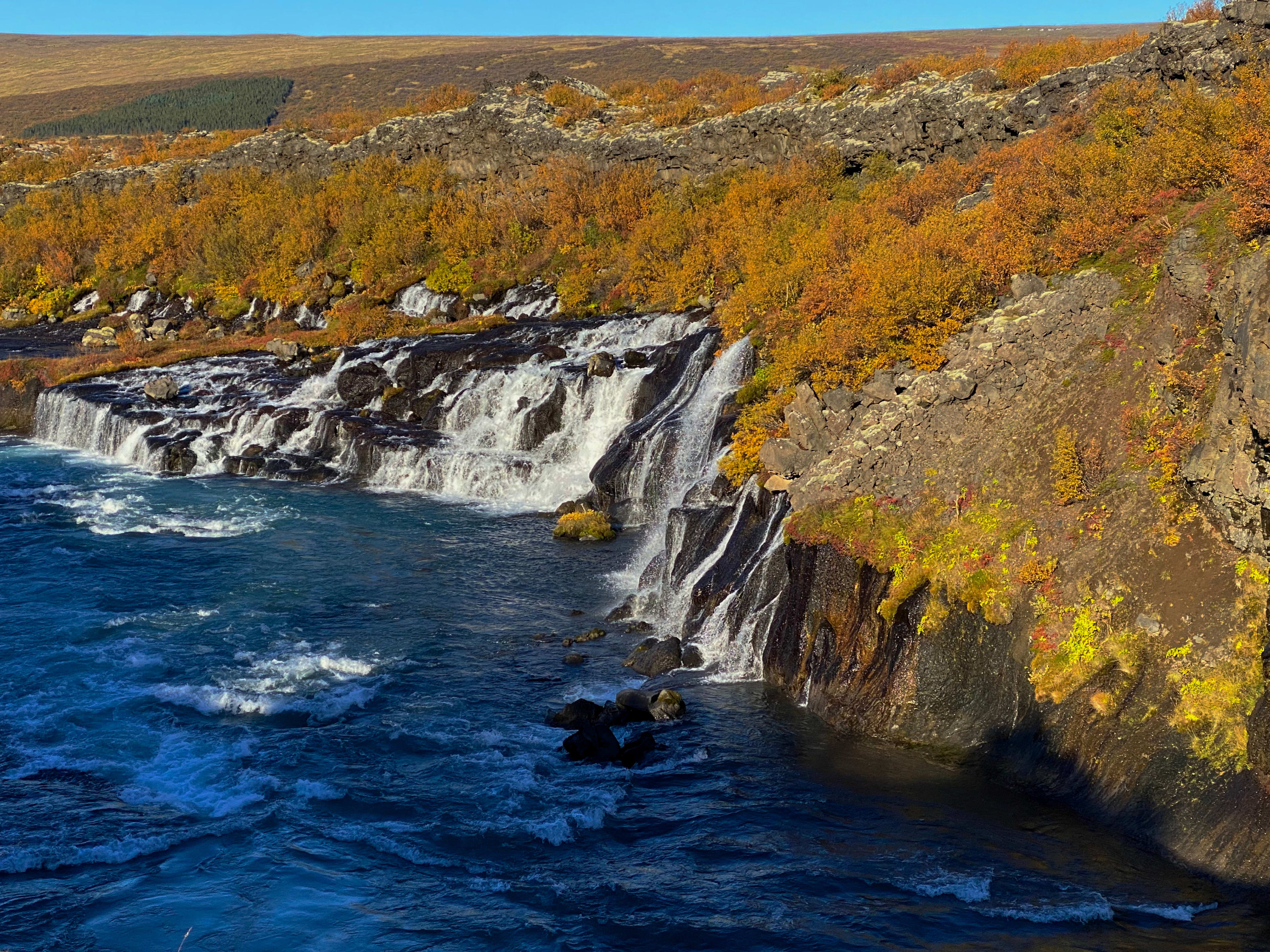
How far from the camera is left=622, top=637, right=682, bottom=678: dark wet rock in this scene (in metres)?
25.9

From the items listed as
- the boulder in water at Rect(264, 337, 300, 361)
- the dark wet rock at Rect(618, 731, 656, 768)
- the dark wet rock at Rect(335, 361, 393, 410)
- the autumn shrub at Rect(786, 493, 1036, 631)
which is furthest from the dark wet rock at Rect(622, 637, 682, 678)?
the boulder in water at Rect(264, 337, 300, 361)

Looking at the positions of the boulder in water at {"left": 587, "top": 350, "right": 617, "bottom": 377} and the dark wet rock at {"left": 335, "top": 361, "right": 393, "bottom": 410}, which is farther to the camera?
the dark wet rock at {"left": 335, "top": 361, "right": 393, "bottom": 410}

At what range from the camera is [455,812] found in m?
19.7

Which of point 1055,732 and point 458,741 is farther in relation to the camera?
point 458,741

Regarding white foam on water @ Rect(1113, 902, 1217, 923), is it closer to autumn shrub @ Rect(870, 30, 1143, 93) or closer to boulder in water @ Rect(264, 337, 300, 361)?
autumn shrub @ Rect(870, 30, 1143, 93)

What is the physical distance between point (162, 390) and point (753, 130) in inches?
1529

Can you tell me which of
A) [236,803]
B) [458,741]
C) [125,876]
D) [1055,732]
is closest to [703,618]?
[458,741]

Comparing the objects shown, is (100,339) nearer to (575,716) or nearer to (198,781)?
(198,781)

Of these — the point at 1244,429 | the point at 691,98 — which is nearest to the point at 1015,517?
the point at 1244,429

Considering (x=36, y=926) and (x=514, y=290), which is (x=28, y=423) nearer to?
(x=514, y=290)

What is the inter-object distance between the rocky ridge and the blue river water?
30.5 meters

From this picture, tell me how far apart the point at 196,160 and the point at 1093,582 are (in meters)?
98.7

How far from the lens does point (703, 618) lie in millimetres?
27547

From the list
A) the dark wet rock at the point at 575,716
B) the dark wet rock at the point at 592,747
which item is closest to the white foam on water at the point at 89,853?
the dark wet rock at the point at 592,747
